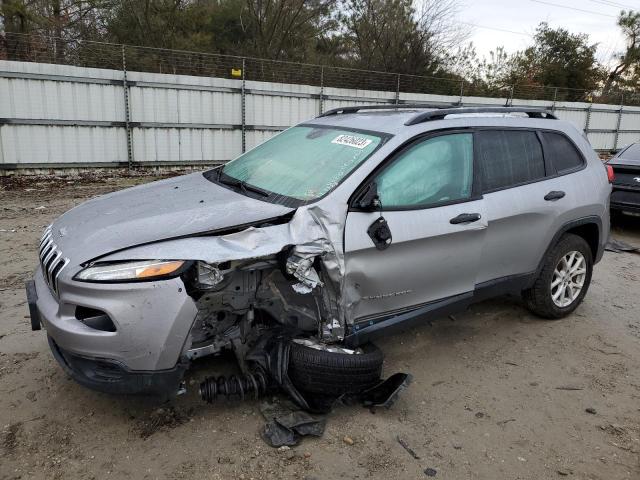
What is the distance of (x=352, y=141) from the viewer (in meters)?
3.42

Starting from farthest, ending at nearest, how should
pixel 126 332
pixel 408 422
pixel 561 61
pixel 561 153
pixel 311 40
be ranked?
pixel 561 61, pixel 311 40, pixel 561 153, pixel 408 422, pixel 126 332

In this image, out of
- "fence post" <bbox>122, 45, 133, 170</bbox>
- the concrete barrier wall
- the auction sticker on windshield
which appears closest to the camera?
the auction sticker on windshield

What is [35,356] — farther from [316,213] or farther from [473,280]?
[473,280]

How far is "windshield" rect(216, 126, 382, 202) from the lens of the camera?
3170mm

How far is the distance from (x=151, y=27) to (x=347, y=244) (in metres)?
17.1

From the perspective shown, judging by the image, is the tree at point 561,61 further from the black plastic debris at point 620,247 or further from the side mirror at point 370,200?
the side mirror at point 370,200

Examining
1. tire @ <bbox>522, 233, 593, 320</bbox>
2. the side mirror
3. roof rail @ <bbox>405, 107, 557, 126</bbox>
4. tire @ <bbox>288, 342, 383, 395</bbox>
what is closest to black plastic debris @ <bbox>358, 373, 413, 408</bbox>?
tire @ <bbox>288, 342, 383, 395</bbox>

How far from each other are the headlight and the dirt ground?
917 mm

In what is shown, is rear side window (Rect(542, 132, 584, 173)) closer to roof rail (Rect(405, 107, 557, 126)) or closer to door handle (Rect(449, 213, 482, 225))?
roof rail (Rect(405, 107, 557, 126))

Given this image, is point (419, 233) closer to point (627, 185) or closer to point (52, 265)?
point (52, 265)

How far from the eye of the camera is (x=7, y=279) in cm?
489

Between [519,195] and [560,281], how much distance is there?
106 centimetres

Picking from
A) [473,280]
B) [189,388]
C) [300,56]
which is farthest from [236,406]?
[300,56]

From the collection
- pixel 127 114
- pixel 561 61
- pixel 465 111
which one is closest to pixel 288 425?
pixel 465 111
